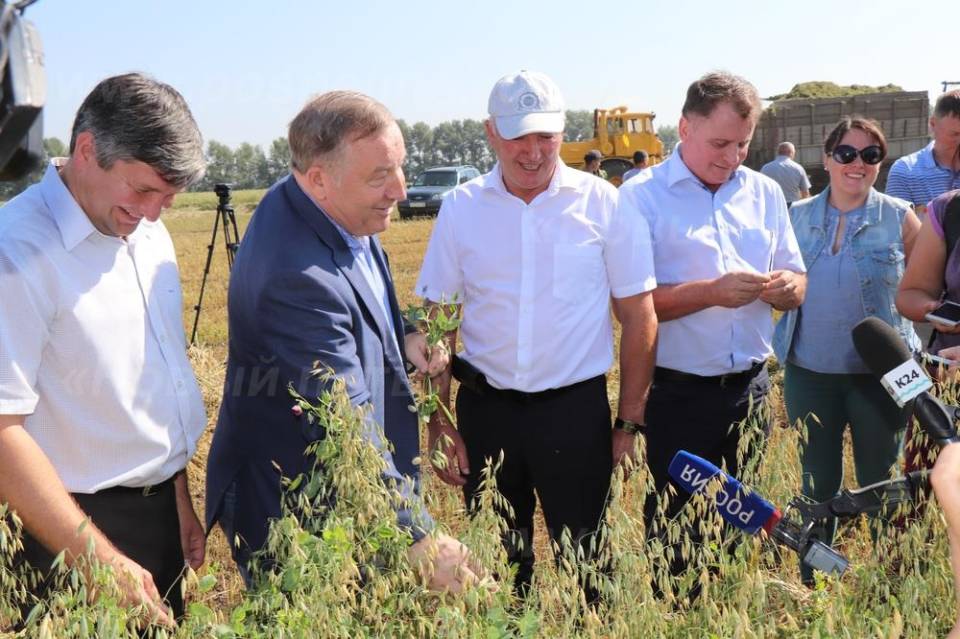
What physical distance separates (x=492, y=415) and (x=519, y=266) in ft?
1.75

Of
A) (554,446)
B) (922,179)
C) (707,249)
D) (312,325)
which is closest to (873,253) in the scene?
(707,249)

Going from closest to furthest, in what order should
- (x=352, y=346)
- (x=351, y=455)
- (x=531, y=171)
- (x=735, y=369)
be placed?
(x=351, y=455) → (x=352, y=346) → (x=531, y=171) → (x=735, y=369)

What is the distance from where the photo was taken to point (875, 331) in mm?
1870

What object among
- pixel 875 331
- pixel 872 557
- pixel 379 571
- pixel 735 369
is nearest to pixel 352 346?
pixel 379 571

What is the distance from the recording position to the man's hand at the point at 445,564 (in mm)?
2027

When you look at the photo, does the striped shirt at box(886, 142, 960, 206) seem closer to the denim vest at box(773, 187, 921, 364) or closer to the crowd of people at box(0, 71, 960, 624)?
the crowd of people at box(0, 71, 960, 624)

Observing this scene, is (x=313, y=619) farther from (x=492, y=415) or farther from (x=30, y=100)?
(x=492, y=415)

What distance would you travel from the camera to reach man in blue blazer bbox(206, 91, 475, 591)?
84.5 inches

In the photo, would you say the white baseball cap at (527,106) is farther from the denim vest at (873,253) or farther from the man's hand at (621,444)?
the denim vest at (873,253)

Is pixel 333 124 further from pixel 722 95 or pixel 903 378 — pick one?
pixel 722 95

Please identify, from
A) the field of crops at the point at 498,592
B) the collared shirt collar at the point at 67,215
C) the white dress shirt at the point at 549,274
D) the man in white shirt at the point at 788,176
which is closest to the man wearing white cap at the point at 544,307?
the white dress shirt at the point at 549,274

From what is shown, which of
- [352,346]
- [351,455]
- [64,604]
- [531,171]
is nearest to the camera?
[64,604]

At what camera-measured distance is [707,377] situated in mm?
3559

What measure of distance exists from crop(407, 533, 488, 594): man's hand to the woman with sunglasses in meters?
2.17
